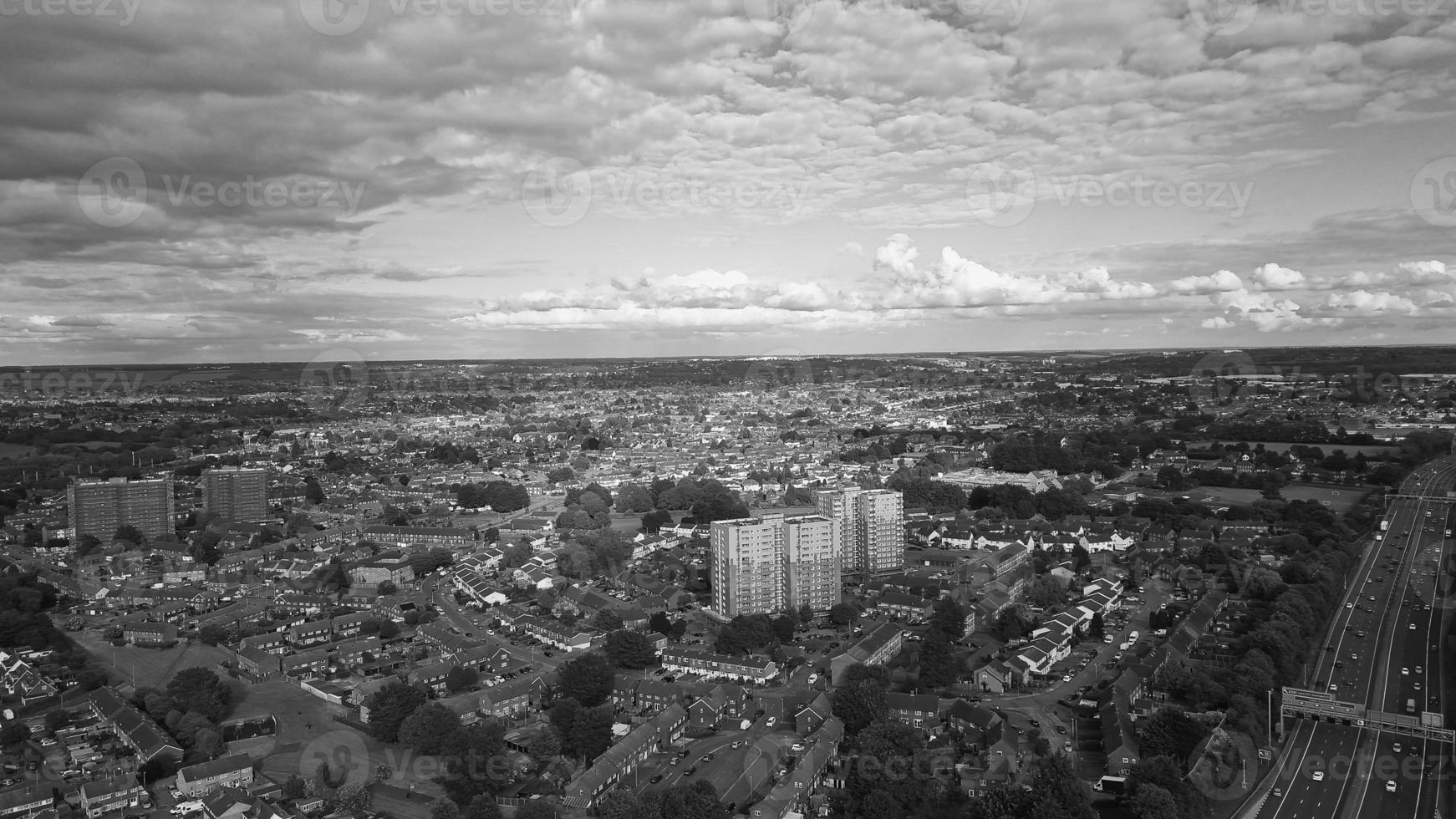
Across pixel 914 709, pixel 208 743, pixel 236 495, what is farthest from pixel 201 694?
pixel 236 495

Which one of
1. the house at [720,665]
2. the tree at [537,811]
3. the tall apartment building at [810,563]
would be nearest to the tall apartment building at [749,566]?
the tall apartment building at [810,563]

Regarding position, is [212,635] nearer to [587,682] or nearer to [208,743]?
[208,743]

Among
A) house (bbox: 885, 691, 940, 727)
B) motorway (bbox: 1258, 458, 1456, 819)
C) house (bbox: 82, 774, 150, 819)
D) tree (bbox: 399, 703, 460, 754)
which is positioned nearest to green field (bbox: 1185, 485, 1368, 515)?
motorway (bbox: 1258, 458, 1456, 819)

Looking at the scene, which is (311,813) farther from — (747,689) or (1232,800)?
(1232,800)

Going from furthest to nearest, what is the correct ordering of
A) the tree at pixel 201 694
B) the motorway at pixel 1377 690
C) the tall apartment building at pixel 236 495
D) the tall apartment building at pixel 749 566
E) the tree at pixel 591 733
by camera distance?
the tall apartment building at pixel 236 495, the tall apartment building at pixel 749 566, the tree at pixel 201 694, the tree at pixel 591 733, the motorway at pixel 1377 690

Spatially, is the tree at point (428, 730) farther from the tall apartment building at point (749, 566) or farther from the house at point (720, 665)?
the tall apartment building at point (749, 566)

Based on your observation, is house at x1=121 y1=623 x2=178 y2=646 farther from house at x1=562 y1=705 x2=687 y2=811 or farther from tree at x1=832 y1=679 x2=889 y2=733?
tree at x1=832 y1=679 x2=889 y2=733
